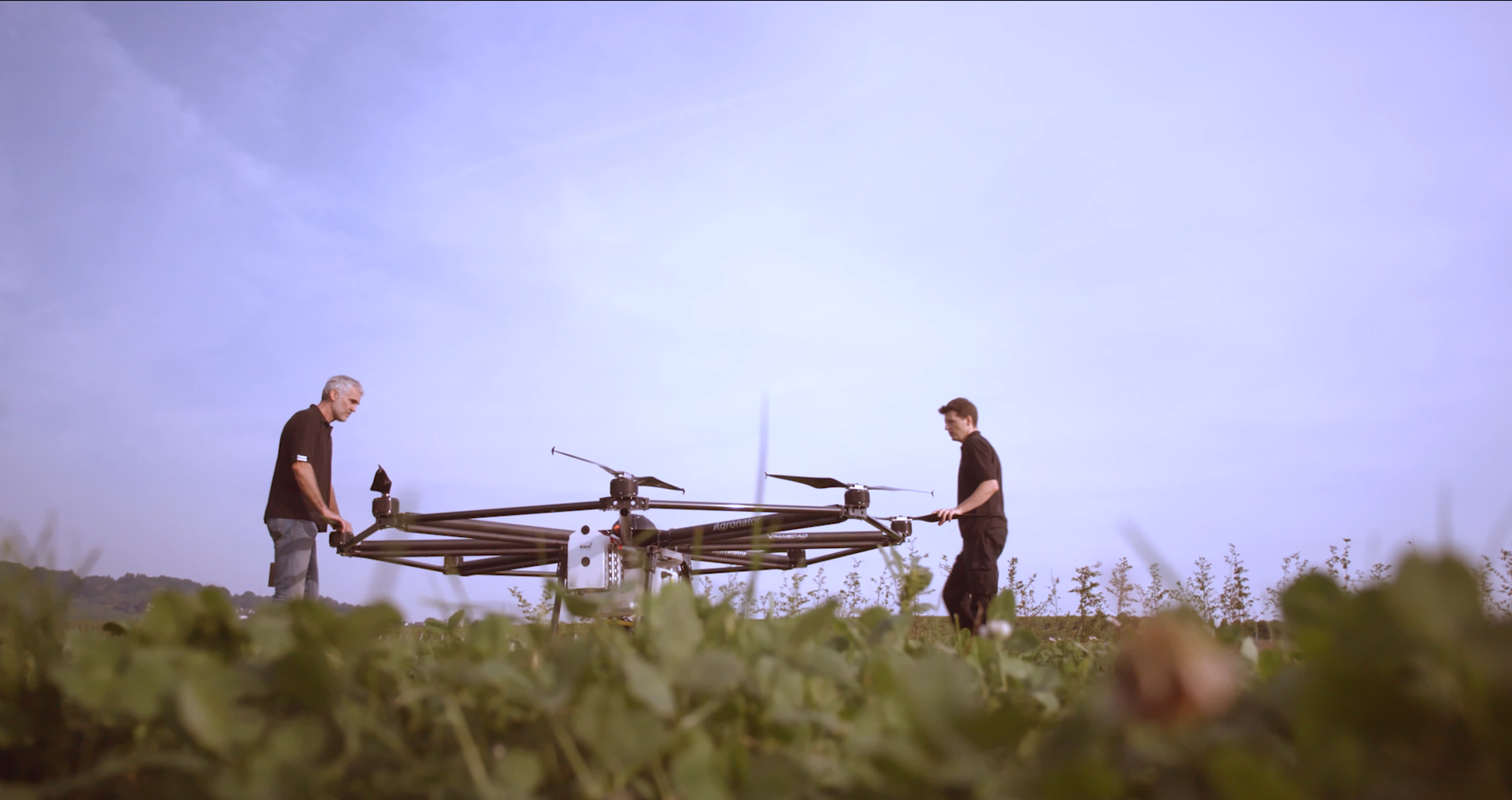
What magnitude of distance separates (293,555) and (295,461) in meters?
0.75

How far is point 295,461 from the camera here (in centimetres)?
699

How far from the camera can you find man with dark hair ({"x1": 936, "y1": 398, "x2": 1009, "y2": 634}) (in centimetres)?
734

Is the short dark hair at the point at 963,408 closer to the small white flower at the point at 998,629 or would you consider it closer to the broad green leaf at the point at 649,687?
the small white flower at the point at 998,629

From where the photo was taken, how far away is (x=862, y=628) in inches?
53.6

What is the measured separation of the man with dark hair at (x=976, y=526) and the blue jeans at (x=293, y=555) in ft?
16.5

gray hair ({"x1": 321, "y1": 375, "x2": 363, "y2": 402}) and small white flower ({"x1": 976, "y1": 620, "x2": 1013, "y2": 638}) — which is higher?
gray hair ({"x1": 321, "y1": 375, "x2": 363, "y2": 402})

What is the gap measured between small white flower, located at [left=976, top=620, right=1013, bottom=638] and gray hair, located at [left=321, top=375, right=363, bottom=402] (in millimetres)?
7366

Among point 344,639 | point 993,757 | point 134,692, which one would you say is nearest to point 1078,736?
point 993,757

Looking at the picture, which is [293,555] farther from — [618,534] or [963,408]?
[963,408]

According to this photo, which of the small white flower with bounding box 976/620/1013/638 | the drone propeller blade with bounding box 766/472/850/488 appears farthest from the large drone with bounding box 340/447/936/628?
the small white flower with bounding box 976/620/1013/638

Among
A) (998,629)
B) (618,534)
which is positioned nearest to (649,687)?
(998,629)

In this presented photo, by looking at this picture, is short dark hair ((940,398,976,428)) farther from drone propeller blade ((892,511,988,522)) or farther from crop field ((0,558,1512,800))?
crop field ((0,558,1512,800))

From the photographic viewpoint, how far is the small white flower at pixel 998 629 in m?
1.35

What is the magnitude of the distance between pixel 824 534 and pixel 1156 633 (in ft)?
24.1
